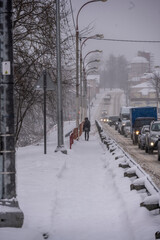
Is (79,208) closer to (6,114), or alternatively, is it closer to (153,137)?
(6,114)

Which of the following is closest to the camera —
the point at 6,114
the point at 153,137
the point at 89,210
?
the point at 6,114

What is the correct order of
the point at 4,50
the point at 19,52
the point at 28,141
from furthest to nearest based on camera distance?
the point at 28,141, the point at 19,52, the point at 4,50

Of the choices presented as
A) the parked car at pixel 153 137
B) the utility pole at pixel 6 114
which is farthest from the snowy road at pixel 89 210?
the parked car at pixel 153 137

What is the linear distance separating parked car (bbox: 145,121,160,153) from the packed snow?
A: 9.74 meters

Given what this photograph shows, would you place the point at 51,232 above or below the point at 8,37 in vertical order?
below

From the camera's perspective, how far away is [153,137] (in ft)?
84.9

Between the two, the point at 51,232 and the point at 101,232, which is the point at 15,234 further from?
the point at 101,232


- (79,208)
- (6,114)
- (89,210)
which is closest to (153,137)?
(79,208)

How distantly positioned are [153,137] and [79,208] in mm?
16201

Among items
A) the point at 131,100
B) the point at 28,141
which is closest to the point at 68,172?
the point at 28,141

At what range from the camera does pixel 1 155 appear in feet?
25.0

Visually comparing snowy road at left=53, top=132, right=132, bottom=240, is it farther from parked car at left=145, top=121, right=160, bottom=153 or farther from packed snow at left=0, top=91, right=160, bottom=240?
parked car at left=145, top=121, right=160, bottom=153

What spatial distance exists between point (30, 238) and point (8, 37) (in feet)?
9.60

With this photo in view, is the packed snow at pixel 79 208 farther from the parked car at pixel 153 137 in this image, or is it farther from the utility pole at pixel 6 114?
the parked car at pixel 153 137
